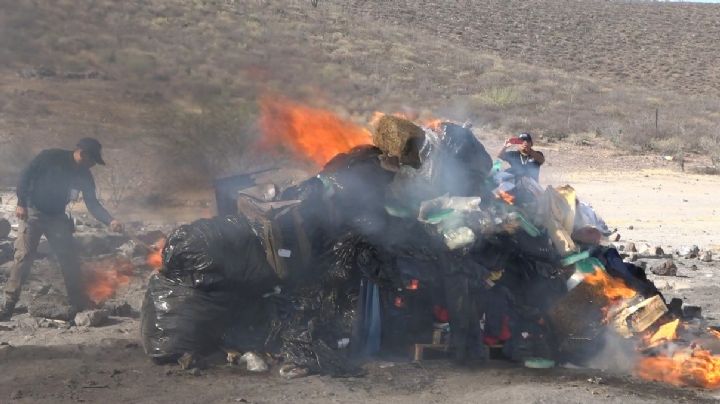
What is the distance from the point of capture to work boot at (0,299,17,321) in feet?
22.1

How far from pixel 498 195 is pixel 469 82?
62.8 feet

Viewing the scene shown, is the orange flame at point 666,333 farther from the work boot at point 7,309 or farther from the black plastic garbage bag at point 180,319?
the work boot at point 7,309

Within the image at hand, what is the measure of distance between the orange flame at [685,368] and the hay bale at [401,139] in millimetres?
2276

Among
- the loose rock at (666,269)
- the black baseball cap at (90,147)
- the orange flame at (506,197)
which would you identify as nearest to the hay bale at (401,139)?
the orange flame at (506,197)

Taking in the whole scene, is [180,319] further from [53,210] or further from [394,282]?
[53,210]

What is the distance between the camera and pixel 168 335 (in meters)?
5.75

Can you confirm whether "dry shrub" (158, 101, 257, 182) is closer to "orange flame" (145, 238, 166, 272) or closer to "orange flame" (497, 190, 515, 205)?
"orange flame" (145, 238, 166, 272)

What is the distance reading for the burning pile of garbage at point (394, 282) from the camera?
5840mm

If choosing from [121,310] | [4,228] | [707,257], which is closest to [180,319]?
[121,310]

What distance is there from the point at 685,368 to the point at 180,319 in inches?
136

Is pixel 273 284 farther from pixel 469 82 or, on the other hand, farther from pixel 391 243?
pixel 469 82

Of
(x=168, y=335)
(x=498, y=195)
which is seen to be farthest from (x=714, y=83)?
(x=168, y=335)

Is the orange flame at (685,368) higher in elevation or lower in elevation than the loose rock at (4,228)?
lower

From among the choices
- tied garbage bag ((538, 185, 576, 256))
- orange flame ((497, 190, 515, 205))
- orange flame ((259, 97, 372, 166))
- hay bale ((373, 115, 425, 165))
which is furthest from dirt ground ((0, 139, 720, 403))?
orange flame ((259, 97, 372, 166))
